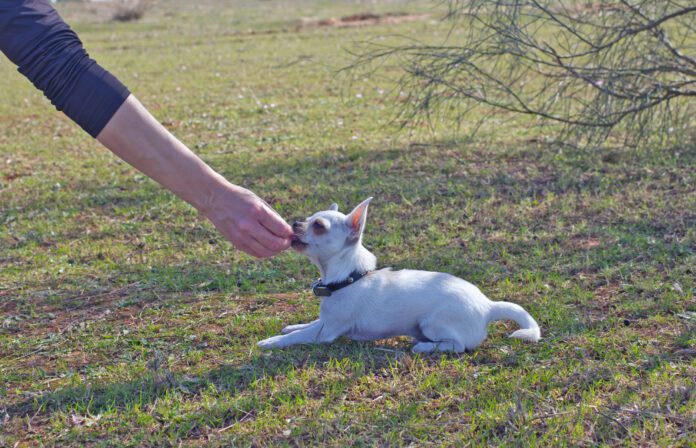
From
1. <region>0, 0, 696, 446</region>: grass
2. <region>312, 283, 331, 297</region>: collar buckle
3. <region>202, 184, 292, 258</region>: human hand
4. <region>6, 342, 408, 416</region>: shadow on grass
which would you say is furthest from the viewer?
<region>312, 283, 331, 297</region>: collar buckle

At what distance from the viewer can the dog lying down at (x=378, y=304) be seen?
3.59 meters

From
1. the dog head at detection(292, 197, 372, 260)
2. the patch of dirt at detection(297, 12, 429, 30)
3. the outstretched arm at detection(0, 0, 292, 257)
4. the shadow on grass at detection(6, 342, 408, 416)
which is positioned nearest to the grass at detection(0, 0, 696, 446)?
the shadow on grass at detection(6, 342, 408, 416)

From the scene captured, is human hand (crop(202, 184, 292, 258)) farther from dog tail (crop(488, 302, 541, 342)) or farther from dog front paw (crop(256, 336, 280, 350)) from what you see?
dog tail (crop(488, 302, 541, 342))

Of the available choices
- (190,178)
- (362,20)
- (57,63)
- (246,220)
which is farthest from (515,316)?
(362,20)

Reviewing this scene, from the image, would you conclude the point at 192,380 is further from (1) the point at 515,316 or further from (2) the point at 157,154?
(1) the point at 515,316

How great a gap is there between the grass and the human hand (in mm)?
668

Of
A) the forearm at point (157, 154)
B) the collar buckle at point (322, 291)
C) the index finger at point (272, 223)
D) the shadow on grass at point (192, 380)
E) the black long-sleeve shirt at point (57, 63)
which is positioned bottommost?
the shadow on grass at point (192, 380)

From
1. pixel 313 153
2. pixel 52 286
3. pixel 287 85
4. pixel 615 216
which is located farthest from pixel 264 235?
pixel 287 85

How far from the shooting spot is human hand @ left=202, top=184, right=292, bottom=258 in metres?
2.86

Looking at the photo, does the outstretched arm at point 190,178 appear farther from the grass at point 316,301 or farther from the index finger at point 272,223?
the grass at point 316,301

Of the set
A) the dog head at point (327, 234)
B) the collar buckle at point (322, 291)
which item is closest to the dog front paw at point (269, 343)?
the collar buckle at point (322, 291)

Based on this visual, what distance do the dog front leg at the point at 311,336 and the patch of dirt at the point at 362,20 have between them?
19.2m

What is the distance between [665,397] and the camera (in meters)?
3.09

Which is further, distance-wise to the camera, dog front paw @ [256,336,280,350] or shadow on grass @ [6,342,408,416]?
dog front paw @ [256,336,280,350]
